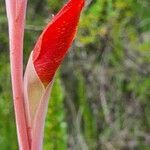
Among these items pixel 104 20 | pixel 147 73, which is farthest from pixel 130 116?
Result: pixel 104 20

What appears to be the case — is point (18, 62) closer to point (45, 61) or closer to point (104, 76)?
point (45, 61)

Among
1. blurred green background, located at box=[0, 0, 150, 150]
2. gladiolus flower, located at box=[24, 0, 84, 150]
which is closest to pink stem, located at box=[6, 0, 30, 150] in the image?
gladiolus flower, located at box=[24, 0, 84, 150]

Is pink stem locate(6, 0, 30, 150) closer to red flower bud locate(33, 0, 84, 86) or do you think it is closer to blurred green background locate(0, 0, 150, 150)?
red flower bud locate(33, 0, 84, 86)

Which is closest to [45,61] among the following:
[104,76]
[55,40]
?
[55,40]

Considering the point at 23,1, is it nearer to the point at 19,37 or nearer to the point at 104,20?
the point at 19,37

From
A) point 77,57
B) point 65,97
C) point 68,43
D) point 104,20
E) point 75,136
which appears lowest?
point 75,136

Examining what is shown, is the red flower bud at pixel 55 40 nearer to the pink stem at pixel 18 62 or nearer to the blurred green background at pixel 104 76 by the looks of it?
the pink stem at pixel 18 62
